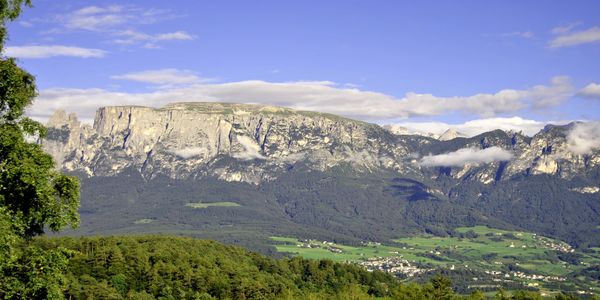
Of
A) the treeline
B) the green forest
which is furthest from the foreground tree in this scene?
the treeline

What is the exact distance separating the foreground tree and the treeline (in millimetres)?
76280

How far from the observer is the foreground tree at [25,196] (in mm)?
21297

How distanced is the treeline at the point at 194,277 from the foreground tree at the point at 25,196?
7628 cm

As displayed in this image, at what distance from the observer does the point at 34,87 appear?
971 inches

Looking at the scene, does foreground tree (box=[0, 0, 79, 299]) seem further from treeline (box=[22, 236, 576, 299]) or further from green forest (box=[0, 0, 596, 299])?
treeline (box=[22, 236, 576, 299])

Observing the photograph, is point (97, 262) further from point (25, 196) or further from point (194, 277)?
point (25, 196)

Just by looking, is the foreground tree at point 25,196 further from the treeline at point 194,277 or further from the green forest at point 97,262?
the treeline at point 194,277

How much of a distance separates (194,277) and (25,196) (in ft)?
396

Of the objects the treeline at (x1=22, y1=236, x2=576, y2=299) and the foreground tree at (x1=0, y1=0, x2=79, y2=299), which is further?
the treeline at (x1=22, y1=236, x2=576, y2=299)

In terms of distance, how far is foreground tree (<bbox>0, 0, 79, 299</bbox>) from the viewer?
69.9 feet

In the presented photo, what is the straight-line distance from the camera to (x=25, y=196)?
75.2 ft

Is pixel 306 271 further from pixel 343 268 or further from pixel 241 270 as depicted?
pixel 241 270

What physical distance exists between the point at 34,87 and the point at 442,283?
88513 millimetres

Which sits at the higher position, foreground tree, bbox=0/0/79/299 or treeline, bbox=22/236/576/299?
foreground tree, bbox=0/0/79/299
